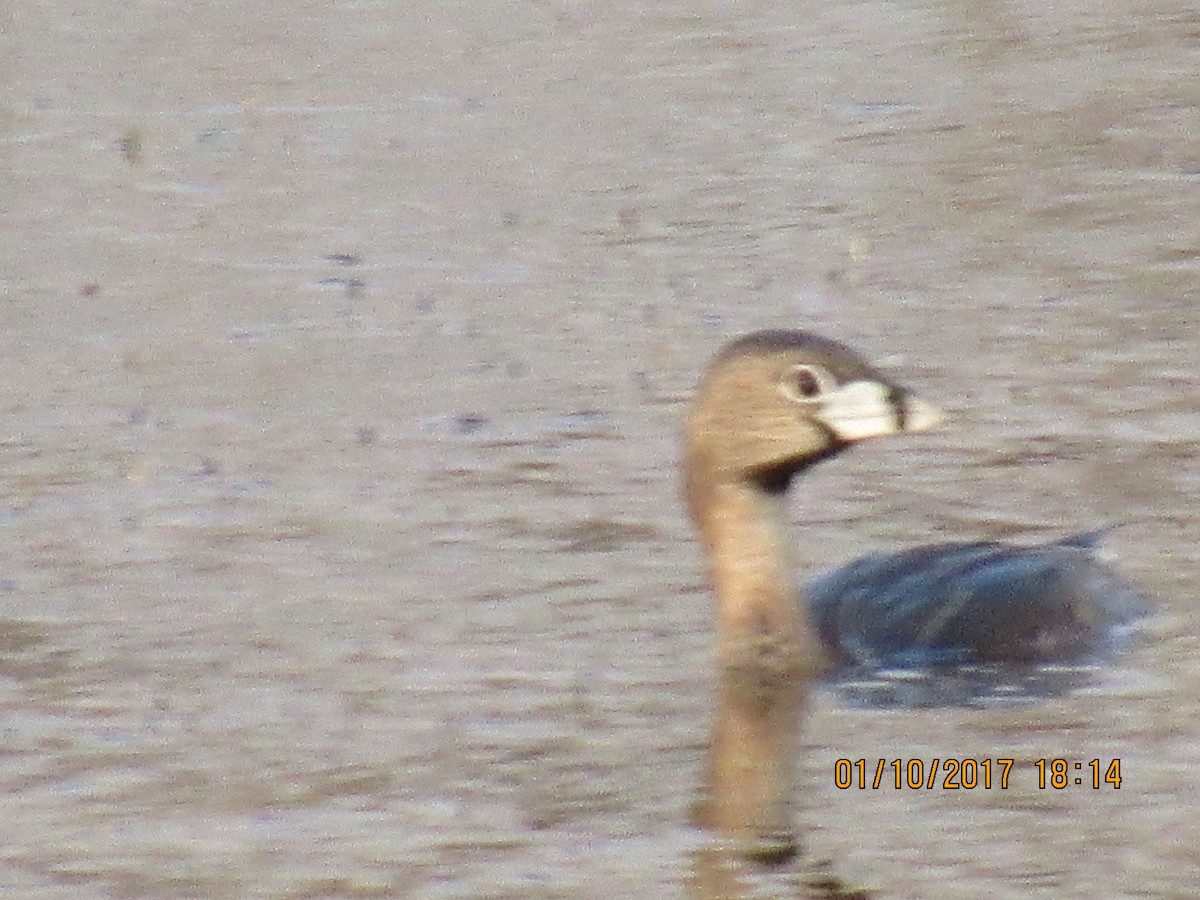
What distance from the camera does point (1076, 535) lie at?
8.34 m

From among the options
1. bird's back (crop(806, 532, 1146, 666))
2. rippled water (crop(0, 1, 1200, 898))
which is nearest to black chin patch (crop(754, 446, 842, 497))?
bird's back (crop(806, 532, 1146, 666))

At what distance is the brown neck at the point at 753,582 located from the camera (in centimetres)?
768

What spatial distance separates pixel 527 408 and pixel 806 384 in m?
2.21

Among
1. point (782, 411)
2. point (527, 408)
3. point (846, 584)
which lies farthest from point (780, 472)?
point (527, 408)

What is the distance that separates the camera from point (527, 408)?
386 inches

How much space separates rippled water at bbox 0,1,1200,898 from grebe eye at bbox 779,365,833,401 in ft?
2.15

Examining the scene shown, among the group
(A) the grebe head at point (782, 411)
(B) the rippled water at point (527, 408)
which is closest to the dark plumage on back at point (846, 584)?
(A) the grebe head at point (782, 411)

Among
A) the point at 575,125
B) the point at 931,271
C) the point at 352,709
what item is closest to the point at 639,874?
the point at 352,709

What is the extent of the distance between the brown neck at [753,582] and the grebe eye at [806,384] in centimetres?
27

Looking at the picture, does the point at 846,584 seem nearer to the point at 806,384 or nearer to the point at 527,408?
the point at 806,384

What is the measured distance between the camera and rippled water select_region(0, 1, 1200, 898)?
6.49m

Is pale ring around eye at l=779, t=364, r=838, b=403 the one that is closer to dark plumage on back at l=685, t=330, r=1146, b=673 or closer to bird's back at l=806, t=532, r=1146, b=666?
dark plumage on back at l=685, t=330, r=1146, b=673

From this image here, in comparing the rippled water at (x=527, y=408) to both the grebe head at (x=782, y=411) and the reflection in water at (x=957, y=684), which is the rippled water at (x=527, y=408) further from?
the grebe head at (x=782, y=411)

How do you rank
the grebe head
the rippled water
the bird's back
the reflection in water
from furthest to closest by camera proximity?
1. the bird's back
2. the grebe head
3. the reflection in water
4. the rippled water
